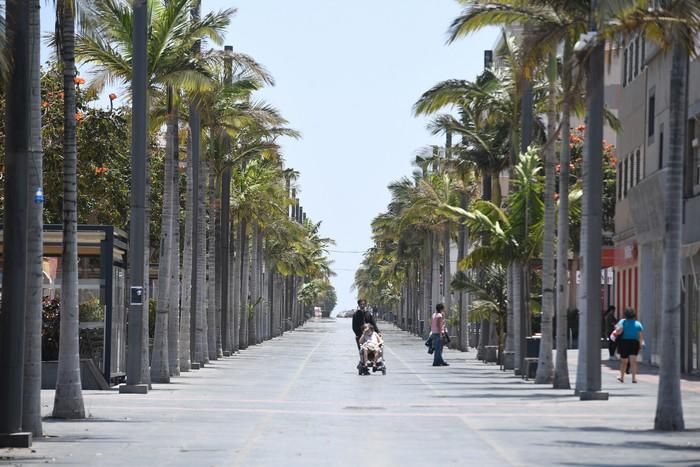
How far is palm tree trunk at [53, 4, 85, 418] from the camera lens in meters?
24.4

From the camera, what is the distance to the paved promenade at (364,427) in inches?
730

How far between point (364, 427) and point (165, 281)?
1558 cm

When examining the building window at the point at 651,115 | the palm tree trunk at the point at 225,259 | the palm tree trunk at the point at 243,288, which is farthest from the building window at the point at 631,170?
the palm tree trunk at the point at 243,288

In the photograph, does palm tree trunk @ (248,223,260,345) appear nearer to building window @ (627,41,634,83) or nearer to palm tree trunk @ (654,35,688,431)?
building window @ (627,41,634,83)

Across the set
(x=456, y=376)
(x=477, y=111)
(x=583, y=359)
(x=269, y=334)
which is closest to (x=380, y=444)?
(x=583, y=359)

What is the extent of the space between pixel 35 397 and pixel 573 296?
230 ft

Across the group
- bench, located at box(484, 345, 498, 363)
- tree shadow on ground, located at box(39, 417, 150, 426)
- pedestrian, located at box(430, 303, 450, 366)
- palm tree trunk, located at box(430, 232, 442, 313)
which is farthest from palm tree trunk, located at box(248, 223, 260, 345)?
tree shadow on ground, located at box(39, 417, 150, 426)

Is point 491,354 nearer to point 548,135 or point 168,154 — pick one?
point 548,135

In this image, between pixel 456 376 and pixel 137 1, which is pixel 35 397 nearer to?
pixel 137 1

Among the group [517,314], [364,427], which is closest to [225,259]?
[517,314]

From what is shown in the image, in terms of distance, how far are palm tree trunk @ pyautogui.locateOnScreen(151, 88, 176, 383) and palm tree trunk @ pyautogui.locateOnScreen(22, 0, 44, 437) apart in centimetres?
1666

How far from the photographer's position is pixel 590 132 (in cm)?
3073

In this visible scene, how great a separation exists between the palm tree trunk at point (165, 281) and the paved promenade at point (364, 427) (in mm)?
701

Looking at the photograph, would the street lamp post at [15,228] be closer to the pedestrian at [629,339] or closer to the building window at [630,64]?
the pedestrian at [629,339]
